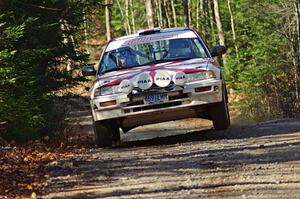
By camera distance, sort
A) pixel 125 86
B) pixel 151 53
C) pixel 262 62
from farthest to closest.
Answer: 1. pixel 262 62
2. pixel 151 53
3. pixel 125 86

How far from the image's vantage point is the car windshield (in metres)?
10.9

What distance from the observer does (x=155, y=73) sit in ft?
32.0

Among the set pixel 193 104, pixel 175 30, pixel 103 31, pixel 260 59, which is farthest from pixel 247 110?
pixel 103 31

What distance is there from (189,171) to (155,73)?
9.37ft

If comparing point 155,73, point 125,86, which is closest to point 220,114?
point 155,73

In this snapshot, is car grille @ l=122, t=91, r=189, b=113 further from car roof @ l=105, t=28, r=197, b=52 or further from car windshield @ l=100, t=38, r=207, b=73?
car roof @ l=105, t=28, r=197, b=52

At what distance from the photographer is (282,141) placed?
9148 millimetres

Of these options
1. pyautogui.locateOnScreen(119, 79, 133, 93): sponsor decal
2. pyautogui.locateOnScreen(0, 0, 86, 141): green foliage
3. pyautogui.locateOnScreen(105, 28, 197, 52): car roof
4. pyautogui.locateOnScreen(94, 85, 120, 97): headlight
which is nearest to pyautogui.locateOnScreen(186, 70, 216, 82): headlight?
pyautogui.locateOnScreen(119, 79, 133, 93): sponsor decal

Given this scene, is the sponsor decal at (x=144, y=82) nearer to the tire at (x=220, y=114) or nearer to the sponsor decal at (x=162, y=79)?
the sponsor decal at (x=162, y=79)

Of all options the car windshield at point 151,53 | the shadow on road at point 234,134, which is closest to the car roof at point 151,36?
the car windshield at point 151,53

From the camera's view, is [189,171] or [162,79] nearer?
[189,171]

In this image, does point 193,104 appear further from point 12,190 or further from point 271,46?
point 271,46

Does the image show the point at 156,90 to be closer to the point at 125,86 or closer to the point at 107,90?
the point at 125,86

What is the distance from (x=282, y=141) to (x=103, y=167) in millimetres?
2758
